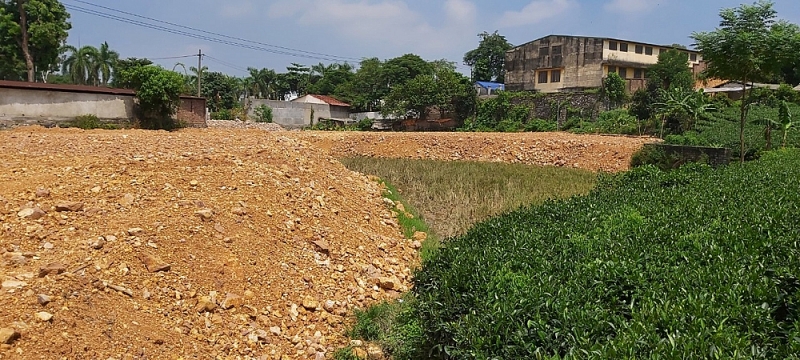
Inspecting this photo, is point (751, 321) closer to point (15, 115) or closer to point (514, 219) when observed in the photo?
point (514, 219)

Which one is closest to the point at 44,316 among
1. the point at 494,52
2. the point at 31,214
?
the point at 31,214

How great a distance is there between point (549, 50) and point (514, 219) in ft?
113

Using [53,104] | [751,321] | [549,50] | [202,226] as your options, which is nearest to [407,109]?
[549,50]

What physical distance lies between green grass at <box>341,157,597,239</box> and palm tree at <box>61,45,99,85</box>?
3323 cm

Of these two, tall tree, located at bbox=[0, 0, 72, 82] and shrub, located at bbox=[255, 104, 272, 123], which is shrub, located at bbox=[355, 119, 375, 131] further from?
tall tree, located at bbox=[0, 0, 72, 82]

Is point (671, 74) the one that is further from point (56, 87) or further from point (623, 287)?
point (623, 287)

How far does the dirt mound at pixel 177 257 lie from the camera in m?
3.79

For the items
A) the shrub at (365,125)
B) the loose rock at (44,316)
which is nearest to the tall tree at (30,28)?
the shrub at (365,125)

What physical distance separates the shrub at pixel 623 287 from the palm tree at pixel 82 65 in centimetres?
4391

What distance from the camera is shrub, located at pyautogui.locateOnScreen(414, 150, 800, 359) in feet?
7.33

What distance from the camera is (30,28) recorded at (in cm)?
2588

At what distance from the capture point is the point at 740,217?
406 cm

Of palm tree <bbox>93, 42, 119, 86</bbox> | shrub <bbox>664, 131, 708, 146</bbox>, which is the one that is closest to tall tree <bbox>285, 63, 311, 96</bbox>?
palm tree <bbox>93, 42, 119, 86</bbox>

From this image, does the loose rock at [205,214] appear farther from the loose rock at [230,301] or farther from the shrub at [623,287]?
the shrub at [623,287]
